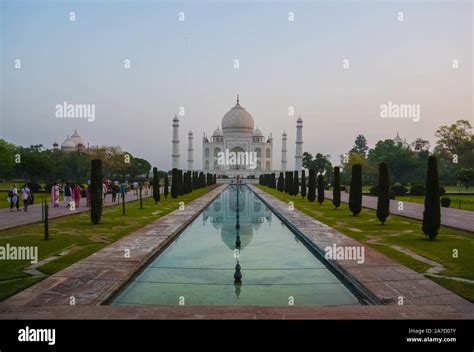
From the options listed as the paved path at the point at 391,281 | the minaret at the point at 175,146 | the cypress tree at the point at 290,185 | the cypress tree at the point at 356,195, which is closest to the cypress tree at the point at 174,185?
the cypress tree at the point at 290,185

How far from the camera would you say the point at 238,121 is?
71.5 metres

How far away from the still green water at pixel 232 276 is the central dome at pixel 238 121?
6136 cm

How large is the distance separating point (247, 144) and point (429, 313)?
2663 inches

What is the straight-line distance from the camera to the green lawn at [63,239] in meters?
6.13

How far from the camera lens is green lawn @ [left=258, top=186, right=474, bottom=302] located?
21.0 feet

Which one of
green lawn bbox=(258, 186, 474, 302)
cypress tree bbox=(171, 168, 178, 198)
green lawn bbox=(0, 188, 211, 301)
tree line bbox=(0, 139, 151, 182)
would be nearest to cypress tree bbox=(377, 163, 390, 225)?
green lawn bbox=(258, 186, 474, 302)

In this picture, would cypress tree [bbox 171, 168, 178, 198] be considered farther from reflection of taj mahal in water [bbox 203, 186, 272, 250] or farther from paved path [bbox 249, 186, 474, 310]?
paved path [bbox 249, 186, 474, 310]

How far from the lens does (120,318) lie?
170 inches

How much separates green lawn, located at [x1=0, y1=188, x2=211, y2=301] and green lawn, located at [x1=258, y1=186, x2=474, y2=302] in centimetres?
483

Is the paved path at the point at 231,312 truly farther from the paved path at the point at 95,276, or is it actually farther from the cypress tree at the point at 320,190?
the cypress tree at the point at 320,190

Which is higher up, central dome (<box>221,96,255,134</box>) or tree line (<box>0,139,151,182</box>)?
central dome (<box>221,96,255,134</box>)
